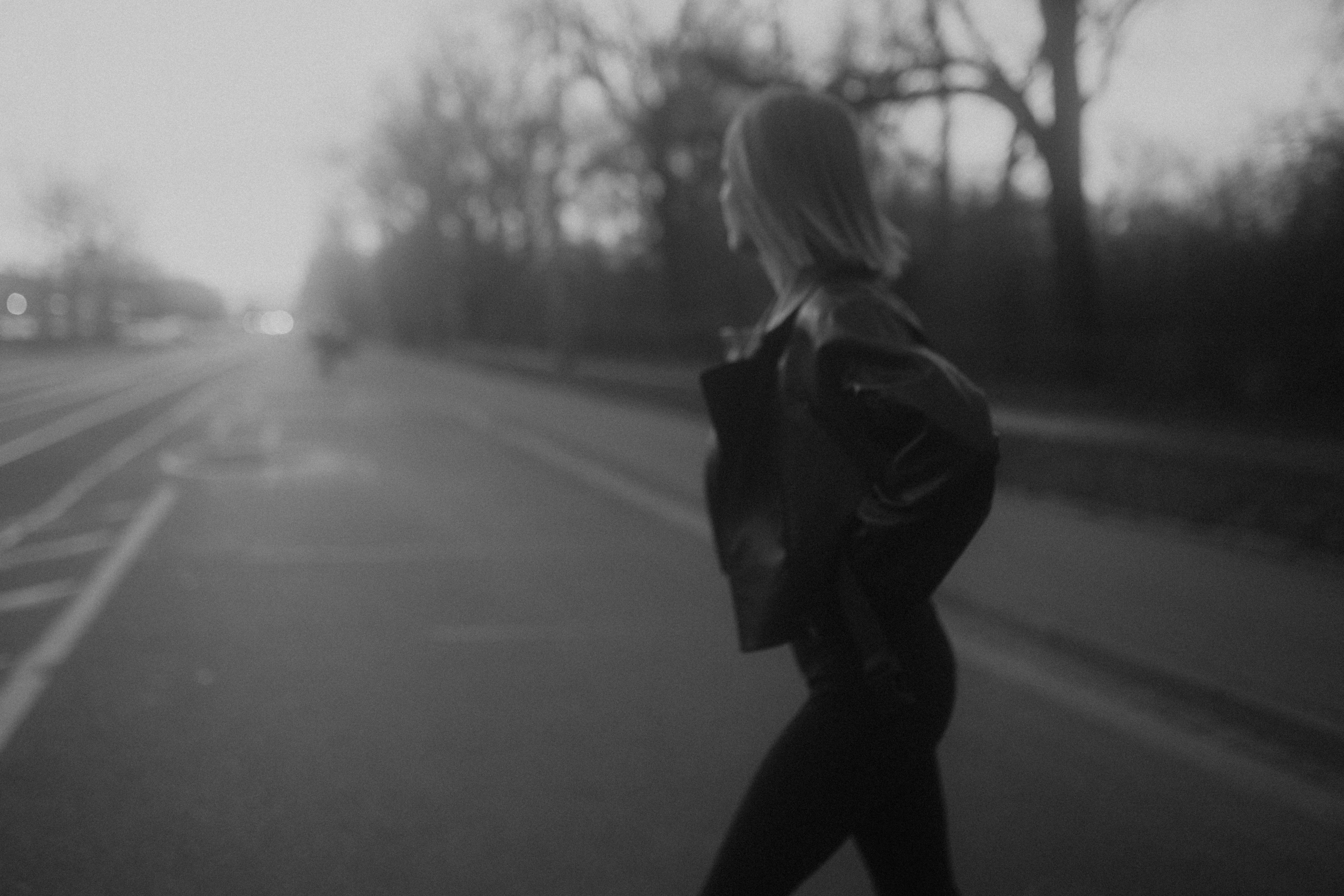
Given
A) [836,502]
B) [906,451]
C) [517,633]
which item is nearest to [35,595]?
[517,633]

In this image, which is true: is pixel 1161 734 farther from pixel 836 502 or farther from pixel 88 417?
pixel 88 417

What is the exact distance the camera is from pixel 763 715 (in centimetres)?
552

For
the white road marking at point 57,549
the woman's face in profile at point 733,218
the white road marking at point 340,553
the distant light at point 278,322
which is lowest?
the white road marking at point 340,553

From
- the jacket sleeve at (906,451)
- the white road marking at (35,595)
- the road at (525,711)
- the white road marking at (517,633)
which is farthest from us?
the white road marking at (35,595)

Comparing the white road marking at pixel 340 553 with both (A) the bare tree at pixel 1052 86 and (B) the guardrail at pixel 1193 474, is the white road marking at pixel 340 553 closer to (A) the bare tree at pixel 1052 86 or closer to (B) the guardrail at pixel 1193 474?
(B) the guardrail at pixel 1193 474

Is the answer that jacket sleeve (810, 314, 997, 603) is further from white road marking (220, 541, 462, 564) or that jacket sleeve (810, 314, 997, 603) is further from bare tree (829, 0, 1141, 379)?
bare tree (829, 0, 1141, 379)

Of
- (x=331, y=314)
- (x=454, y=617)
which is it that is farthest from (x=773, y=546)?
(x=331, y=314)

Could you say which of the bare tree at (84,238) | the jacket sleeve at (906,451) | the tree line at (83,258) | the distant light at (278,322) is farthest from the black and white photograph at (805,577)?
the bare tree at (84,238)

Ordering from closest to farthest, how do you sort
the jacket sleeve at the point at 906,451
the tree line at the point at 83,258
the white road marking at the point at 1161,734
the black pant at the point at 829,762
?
the jacket sleeve at the point at 906,451
the black pant at the point at 829,762
the white road marking at the point at 1161,734
the tree line at the point at 83,258

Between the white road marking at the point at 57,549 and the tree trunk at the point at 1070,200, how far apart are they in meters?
12.9

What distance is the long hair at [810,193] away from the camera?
7.80 feet

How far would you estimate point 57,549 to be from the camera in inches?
374

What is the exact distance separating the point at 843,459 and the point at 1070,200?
61.2 feet

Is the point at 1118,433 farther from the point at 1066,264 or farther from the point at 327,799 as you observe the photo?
the point at 327,799
